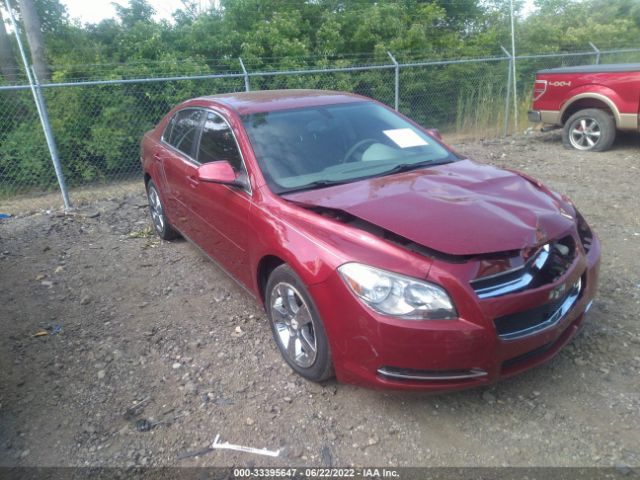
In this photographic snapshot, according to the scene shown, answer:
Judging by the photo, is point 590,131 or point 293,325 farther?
point 590,131

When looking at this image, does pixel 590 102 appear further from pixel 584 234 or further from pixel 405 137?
pixel 584 234

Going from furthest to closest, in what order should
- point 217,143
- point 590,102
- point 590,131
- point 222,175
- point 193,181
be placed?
1. point 590,131
2. point 590,102
3. point 193,181
4. point 217,143
5. point 222,175

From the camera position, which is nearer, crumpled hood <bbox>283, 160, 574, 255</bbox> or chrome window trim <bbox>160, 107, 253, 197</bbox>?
crumpled hood <bbox>283, 160, 574, 255</bbox>

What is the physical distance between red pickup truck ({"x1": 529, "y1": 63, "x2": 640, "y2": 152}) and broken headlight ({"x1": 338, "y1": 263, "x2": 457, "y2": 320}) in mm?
7386

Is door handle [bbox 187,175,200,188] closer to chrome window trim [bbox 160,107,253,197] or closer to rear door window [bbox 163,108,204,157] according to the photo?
chrome window trim [bbox 160,107,253,197]

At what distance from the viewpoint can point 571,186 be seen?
656 cm

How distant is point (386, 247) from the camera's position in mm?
2359

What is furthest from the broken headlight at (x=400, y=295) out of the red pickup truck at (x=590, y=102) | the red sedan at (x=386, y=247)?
the red pickup truck at (x=590, y=102)

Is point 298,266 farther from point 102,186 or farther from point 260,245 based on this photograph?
point 102,186

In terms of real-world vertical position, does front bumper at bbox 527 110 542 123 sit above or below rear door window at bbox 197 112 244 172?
below

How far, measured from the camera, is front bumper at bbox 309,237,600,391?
2.20 metres

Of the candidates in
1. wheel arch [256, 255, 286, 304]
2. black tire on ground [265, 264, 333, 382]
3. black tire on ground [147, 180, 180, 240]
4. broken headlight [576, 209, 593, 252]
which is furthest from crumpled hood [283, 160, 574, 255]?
black tire on ground [147, 180, 180, 240]

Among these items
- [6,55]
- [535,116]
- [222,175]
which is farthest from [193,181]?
[6,55]

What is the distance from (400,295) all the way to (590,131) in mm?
7943
